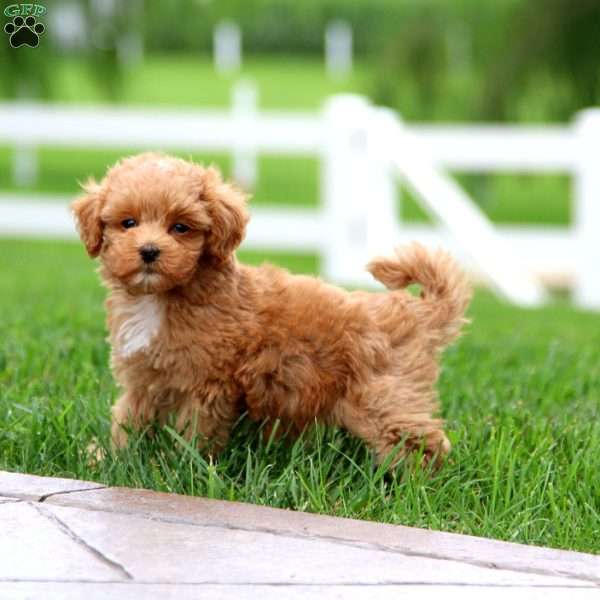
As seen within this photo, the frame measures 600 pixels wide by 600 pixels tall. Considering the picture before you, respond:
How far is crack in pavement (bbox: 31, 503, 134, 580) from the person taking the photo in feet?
10.5

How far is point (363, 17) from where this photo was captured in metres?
34.8

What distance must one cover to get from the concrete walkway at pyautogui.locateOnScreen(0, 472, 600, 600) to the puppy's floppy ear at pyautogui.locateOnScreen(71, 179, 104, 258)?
0.76 meters

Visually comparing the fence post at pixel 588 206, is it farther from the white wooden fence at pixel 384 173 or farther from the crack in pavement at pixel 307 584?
the crack in pavement at pixel 307 584

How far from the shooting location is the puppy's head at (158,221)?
403cm

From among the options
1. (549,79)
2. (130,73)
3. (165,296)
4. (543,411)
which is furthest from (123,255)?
(130,73)

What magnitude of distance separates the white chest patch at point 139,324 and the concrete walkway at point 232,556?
0.50 metres

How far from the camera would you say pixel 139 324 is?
4195mm

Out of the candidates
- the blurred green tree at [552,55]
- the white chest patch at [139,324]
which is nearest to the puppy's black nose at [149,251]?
the white chest patch at [139,324]

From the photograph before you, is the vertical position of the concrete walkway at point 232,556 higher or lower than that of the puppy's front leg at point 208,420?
lower

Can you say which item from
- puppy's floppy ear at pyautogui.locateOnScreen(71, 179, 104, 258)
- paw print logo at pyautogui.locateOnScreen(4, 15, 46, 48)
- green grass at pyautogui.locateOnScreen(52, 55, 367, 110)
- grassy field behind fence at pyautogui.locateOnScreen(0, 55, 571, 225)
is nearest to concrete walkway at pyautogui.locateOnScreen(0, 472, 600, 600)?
puppy's floppy ear at pyautogui.locateOnScreen(71, 179, 104, 258)

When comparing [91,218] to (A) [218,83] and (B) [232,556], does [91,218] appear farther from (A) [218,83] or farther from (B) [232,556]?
(A) [218,83]

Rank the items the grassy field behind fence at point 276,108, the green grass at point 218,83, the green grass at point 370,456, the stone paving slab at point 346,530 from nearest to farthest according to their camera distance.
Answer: the stone paving slab at point 346,530, the green grass at point 370,456, the grassy field behind fence at point 276,108, the green grass at point 218,83

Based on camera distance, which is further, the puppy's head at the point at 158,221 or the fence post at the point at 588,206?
the fence post at the point at 588,206

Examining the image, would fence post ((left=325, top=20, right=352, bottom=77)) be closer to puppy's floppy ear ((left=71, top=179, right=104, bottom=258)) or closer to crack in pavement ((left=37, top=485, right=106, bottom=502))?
puppy's floppy ear ((left=71, top=179, right=104, bottom=258))
